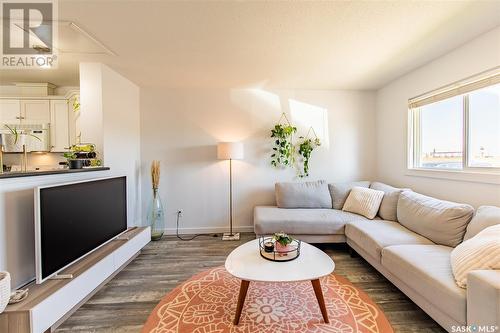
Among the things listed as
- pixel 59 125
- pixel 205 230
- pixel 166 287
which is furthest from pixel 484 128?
pixel 59 125

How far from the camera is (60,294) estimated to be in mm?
1549

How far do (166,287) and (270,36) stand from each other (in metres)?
2.70

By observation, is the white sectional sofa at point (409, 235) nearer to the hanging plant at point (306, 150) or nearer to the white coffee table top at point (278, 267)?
the hanging plant at point (306, 150)

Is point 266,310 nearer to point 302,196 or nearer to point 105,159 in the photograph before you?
point 302,196

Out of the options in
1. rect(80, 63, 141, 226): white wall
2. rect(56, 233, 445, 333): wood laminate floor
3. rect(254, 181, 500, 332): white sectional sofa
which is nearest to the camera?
rect(254, 181, 500, 332): white sectional sofa

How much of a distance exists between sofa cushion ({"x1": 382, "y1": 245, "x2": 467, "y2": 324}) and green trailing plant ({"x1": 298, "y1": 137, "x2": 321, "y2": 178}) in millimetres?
1942

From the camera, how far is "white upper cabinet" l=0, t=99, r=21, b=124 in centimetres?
338

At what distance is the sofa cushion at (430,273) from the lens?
4.49ft

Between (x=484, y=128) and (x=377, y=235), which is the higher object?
(x=484, y=128)

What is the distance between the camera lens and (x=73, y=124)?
346cm

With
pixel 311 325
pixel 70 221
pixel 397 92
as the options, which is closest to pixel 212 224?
pixel 70 221

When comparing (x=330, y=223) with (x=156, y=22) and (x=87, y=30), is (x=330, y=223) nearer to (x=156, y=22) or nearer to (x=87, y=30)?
(x=156, y=22)

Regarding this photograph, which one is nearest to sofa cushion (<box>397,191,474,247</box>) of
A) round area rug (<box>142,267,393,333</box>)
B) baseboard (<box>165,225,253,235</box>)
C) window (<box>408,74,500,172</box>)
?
window (<box>408,74,500,172</box>)

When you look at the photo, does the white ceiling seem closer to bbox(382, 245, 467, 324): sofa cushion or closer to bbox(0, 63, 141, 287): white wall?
bbox(0, 63, 141, 287): white wall
